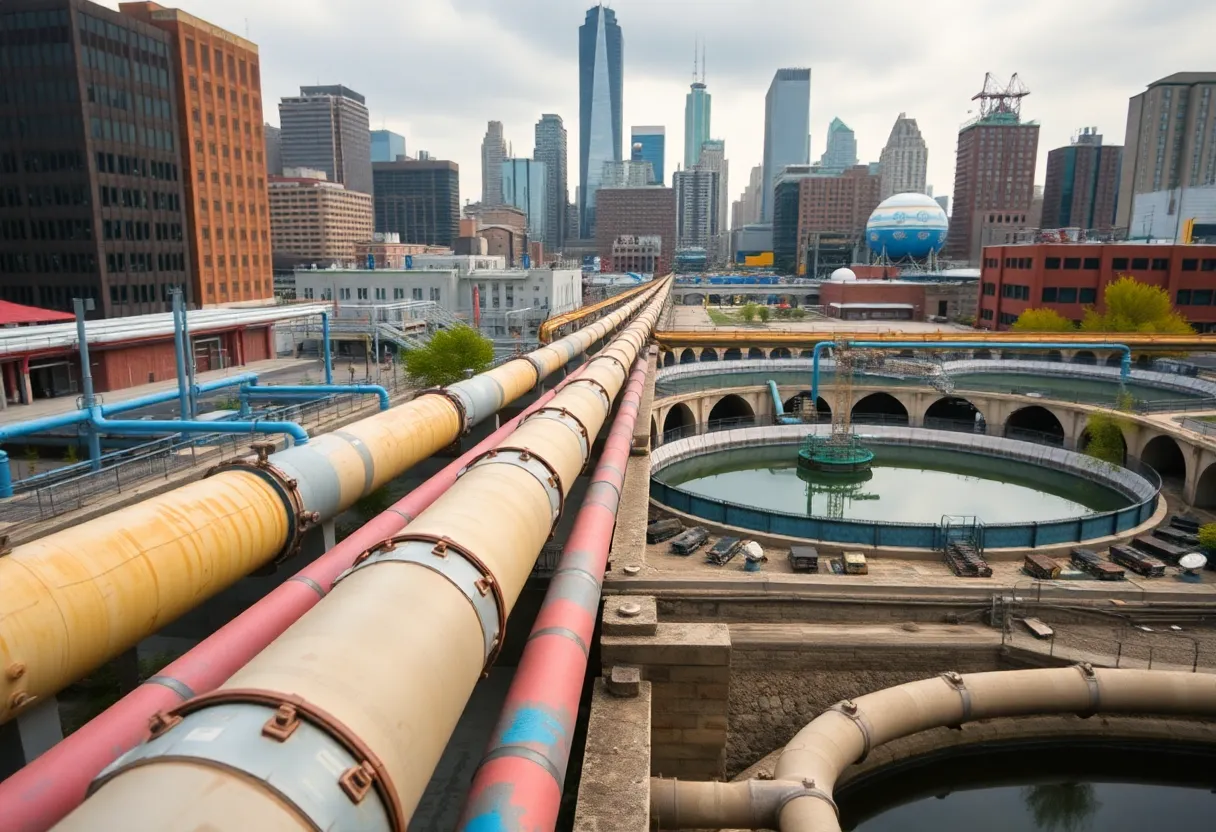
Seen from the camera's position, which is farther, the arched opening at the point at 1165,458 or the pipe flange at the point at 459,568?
the arched opening at the point at 1165,458

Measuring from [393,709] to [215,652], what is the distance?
467 cm

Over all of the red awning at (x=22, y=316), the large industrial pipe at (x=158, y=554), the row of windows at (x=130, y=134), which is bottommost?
the large industrial pipe at (x=158, y=554)

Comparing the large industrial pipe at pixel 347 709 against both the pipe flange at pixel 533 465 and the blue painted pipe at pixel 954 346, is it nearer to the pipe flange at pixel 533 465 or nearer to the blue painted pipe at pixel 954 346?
the pipe flange at pixel 533 465

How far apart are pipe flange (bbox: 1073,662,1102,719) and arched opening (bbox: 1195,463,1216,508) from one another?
88.9ft

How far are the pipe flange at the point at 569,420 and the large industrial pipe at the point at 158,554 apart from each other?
3753 millimetres

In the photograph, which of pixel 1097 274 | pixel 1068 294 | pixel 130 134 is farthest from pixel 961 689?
pixel 1097 274

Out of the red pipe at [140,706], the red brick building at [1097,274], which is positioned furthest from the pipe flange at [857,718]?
the red brick building at [1097,274]

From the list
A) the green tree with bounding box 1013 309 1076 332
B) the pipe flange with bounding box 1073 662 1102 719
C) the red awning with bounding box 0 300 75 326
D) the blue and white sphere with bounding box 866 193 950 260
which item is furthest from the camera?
the blue and white sphere with bounding box 866 193 950 260

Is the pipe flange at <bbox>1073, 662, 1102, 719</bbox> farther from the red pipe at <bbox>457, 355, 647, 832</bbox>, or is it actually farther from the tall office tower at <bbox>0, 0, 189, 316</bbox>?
the tall office tower at <bbox>0, 0, 189, 316</bbox>

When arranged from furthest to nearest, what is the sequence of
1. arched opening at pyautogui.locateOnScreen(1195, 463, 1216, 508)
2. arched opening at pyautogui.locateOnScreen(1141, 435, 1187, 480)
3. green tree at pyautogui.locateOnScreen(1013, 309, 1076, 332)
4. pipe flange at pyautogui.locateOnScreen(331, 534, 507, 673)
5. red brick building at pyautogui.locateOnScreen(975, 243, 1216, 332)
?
1. red brick building at pyautogui.locateOnScreen(975, 243, 1216, 332)
2. green tree at pyautogui.locateOnScreen(1013, 309, 1076, 332)
3. arched opening at pyautogui.locateOnScreen(1141, 435, 1187, 480)
4. arched opening at pyautogui.locateOnScreen(1195, 463, 1216, 508)
5. pipe flange at pyautogui.locateOnScreen(331, 534, 507, 673)

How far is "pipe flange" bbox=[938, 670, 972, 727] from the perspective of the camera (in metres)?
20.8

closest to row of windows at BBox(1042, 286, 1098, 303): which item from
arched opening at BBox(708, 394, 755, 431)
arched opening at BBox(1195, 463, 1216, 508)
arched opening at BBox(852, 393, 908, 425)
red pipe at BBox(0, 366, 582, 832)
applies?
arched opening at BBox(852, 393, 908, 425)

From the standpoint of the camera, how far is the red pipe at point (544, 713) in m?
8.66

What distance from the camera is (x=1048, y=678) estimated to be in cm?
2084
